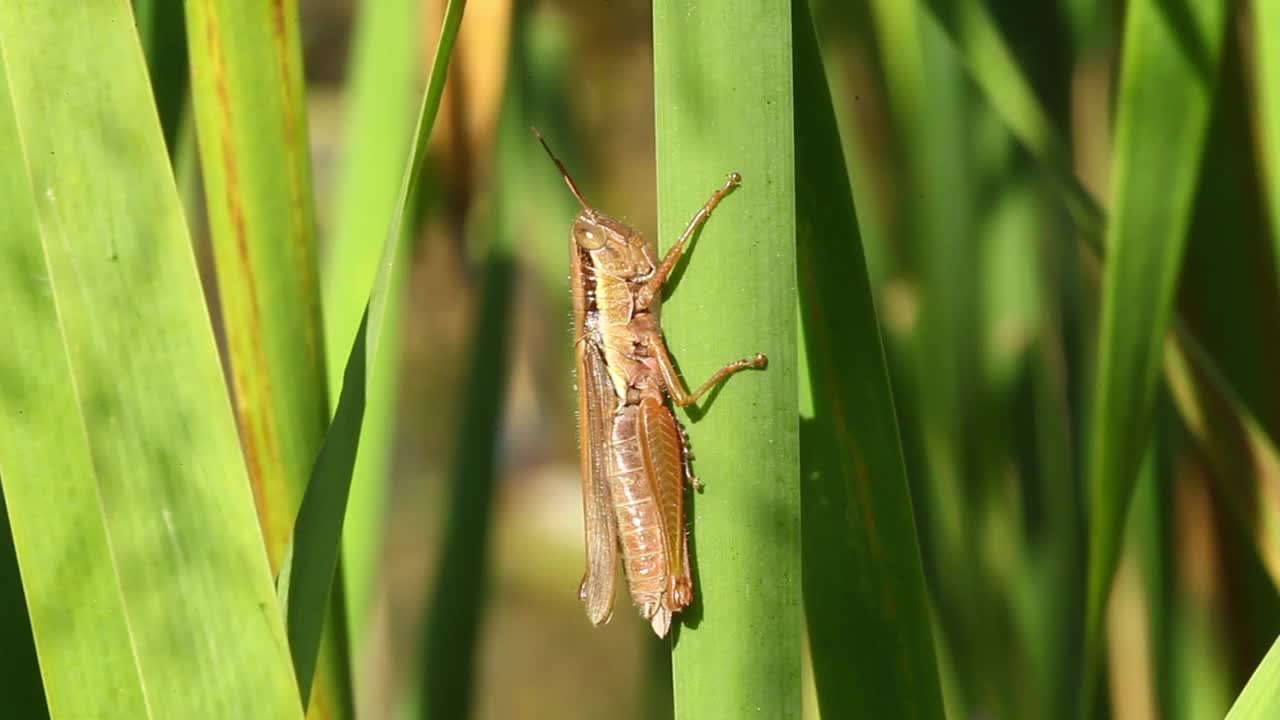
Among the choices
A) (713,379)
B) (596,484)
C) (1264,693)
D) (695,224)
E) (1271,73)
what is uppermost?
(1271,73)

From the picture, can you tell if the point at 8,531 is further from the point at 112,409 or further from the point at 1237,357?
the point at 1237,357

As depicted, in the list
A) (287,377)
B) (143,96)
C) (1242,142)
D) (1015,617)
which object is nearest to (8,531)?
(287,377)

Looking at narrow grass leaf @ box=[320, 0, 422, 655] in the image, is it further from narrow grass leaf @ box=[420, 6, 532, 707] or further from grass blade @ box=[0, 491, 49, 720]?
grass blade @ box=[0, 491, 49, 720]

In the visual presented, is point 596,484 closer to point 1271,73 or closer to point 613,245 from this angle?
point 613,245

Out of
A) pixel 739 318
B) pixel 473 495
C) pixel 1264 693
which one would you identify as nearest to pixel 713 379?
pixel 739 318

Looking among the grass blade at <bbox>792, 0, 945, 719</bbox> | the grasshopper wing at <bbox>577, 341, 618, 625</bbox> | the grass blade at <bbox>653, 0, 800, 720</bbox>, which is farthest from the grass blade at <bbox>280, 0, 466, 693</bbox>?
the grasshopper wing at <bbox>577, 341, 618, 625</bbox>

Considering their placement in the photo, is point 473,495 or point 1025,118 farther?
point 473,495

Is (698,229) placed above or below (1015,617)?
above
